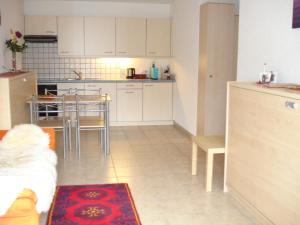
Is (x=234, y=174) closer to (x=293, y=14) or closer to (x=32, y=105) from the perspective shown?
(x=293, y=14)

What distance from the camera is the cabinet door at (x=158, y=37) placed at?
6871 mm

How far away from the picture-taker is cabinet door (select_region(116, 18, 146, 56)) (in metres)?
6.75

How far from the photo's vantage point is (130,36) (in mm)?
6801

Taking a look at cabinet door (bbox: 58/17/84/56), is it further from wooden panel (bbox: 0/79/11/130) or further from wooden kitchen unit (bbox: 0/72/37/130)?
wooden panel (bbox: 0/79/11/130)

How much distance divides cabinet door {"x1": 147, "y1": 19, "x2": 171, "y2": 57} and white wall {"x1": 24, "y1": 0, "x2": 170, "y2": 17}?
292mm

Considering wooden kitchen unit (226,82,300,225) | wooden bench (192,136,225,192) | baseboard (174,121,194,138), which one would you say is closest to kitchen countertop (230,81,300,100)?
wooden kitchen unit (226,82,300,225)

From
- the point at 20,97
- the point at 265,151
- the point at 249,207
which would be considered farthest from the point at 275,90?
the point at 20,97

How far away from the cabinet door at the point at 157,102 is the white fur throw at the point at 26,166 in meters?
3.57

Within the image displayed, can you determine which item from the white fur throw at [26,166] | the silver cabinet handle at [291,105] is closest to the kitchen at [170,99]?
the silver cabinet handle at [291,105]

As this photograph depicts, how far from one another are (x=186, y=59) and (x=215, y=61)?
3.19ft

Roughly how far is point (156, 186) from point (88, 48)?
12.6ft

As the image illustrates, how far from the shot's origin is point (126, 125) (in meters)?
6.90

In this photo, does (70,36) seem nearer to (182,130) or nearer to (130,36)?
(130,36)

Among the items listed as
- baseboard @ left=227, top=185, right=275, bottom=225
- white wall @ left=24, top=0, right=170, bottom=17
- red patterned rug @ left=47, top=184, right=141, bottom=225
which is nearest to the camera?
baseboard @ left=227, top=185, right=275, bottom=225
